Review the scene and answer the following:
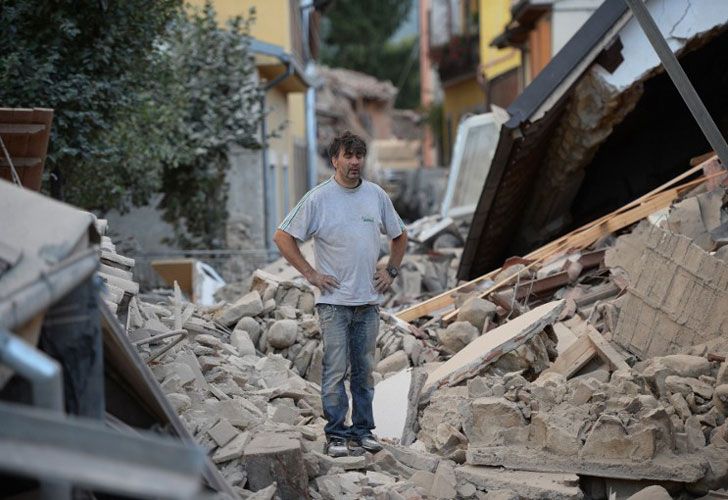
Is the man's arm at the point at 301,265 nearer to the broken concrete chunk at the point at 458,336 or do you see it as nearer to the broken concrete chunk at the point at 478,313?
the broken concrete chunk at the point at 458,336

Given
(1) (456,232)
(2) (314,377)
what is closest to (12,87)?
(2) (314,377)

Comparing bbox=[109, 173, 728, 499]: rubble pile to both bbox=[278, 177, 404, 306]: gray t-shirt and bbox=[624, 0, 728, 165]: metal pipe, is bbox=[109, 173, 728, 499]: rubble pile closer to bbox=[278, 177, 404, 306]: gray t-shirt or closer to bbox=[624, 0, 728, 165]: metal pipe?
bbox=[278, 177, 404, 306]: gray t-shirt

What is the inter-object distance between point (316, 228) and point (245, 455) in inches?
59.9

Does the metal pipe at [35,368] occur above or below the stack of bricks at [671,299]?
above

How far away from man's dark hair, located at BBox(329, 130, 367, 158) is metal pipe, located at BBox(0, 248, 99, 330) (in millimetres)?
2651

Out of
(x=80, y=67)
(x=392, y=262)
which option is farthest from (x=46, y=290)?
(x=80, y=67)

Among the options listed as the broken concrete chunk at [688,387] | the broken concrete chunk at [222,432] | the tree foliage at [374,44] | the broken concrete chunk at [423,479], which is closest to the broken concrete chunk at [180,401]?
the broken concrete chunk at [222,432]

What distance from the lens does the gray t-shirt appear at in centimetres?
653

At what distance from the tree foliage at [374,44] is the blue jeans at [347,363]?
4634 cm

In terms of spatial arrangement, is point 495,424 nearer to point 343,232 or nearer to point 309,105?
point 343,232

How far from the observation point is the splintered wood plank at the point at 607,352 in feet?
25.7

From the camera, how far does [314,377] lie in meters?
8.87

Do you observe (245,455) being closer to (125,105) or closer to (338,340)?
(338,340)

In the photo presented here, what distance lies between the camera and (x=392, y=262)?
688 centimetres
